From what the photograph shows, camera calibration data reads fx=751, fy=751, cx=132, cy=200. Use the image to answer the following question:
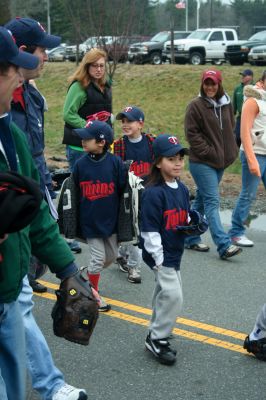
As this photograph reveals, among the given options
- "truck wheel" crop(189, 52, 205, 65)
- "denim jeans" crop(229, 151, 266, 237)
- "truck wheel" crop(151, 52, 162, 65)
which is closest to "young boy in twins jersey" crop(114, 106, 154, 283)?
"denim jeans" crop(229, 151, 266, 237)

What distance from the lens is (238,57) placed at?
34.1 metres

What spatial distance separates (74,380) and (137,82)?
918 inches

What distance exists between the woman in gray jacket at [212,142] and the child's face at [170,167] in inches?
91.6

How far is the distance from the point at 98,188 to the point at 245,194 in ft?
8.43

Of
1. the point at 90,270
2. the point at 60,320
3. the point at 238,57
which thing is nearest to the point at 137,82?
the point at 238,57

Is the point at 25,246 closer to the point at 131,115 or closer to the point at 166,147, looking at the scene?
the point at 166,147

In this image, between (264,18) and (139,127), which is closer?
(139,127)

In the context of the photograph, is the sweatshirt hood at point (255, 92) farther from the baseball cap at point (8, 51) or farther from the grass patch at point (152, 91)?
the grass patch at point (152, 91)

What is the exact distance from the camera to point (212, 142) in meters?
7.42

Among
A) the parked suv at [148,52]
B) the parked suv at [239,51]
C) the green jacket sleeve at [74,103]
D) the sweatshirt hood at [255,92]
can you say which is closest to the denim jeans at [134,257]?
the green jacket sleeve at [74,103]

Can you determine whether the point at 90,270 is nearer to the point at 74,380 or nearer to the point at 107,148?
the point at 107,148

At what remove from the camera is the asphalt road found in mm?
4516

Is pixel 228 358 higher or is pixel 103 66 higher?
pixel 103 66

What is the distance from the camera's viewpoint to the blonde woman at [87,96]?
7238 millimetres
